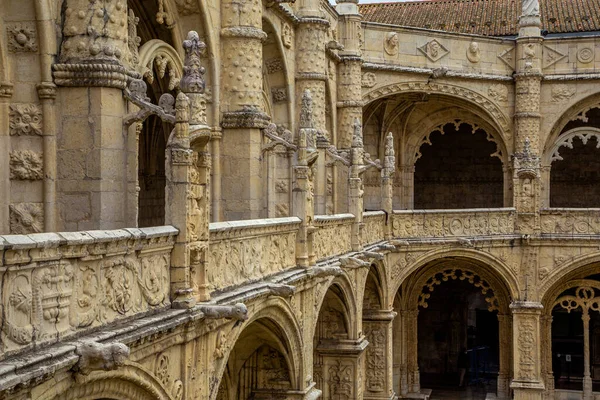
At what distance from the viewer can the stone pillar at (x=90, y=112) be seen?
9055 millimetres

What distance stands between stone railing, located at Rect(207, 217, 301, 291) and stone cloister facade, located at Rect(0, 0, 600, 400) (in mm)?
45

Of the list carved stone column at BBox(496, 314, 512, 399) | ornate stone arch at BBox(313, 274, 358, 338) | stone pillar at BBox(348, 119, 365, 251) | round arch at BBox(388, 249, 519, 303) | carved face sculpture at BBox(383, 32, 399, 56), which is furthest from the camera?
carved stone column at BBox(496, 314, 512, 399)

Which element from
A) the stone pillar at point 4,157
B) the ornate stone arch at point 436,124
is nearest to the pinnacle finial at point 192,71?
the stone pillar at point 4,157

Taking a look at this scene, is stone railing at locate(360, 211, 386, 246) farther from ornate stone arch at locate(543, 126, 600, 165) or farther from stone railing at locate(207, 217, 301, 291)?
ornate stone arch at locate(543, 126, 600, 165)

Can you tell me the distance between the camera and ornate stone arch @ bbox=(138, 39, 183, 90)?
11.2 meters

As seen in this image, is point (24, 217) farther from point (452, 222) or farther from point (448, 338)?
point (448, 338)

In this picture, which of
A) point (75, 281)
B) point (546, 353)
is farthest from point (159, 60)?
point (546, 353)

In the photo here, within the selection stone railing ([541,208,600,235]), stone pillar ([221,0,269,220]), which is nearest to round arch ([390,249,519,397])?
stone railing ([541,208,600,235])

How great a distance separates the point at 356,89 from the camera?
22.0 metres

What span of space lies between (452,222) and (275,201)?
8870 millimetres

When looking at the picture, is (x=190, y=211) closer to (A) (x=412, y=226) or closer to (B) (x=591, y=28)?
(A) (x=412, y=226)

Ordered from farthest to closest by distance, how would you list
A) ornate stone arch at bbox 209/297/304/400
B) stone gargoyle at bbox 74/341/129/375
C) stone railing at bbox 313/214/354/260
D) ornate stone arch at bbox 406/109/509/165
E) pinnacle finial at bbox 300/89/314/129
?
1. ornate stone arch at bbox 406/109/509/165
2. stone railing at bbox 313/214/354/260
3. pinnacle finial at bbox 300/89/314/129
4. ornate stone arch at bbox 209/297/304/400
5. stone gargoyle at bbox 74/341/129/375

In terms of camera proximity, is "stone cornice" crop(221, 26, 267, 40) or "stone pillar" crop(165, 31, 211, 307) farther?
"stone cornice" crop(221, 26, 267, 40)

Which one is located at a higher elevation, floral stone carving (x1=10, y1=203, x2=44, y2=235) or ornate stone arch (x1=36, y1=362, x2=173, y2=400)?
floral stone carving (x1=10, y1=203, x2=44, y2=235)
